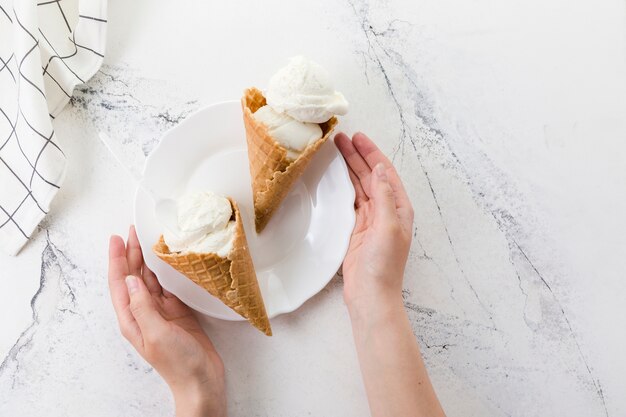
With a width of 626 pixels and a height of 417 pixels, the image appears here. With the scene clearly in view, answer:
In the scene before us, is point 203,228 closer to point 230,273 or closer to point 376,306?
point 230,273

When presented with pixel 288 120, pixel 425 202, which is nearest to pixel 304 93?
pixel 288 120

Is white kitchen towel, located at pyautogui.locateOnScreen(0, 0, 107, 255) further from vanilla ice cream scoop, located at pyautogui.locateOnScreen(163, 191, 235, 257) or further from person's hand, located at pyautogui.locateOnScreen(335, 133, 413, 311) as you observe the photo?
person's hand, located at pyautogui.locateOnScreen(335, 133, 413, 311)

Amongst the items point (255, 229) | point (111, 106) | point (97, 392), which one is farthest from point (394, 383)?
point (111, 106)

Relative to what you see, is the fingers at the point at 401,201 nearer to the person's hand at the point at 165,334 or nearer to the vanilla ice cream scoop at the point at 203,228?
the vanilla ice cream scoop at the point at 203,228

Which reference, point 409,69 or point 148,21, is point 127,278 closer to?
point 148,21

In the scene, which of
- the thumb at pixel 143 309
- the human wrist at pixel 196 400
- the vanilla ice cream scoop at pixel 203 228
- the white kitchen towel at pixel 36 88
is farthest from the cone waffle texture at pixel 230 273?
the white kitchen towel at pixel 36 88

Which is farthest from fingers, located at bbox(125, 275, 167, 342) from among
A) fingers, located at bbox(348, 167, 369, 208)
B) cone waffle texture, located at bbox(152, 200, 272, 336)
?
fingers, located at bbox(348, 167, 369, 208)
